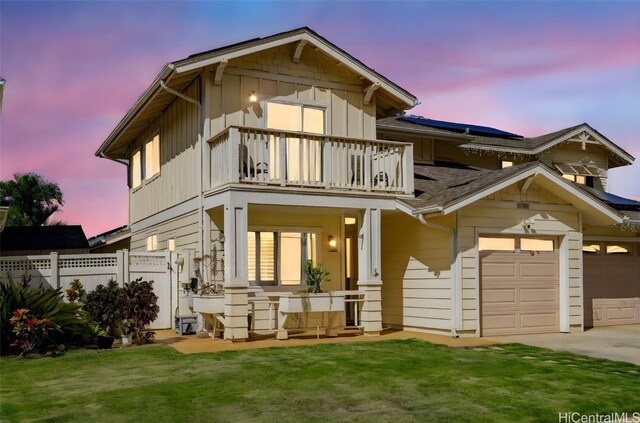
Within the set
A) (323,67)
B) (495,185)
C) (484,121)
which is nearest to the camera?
(495,185)

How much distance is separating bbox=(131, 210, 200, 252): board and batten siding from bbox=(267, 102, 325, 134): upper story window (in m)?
2.60

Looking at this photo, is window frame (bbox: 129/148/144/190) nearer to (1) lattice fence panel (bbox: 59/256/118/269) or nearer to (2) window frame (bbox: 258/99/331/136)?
(1) lattice fence panel (bbox: 59/256/118/269)

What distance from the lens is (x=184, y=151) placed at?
49.4 feet

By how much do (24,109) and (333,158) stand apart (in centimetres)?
772

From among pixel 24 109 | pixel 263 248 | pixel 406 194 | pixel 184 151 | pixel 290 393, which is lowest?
pixel 290 393

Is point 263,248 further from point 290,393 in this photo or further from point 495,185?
point 290,393

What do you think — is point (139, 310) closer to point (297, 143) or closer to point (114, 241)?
point (297, 143)

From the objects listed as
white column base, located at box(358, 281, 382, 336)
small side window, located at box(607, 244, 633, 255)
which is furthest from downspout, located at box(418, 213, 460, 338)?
small side window, located at box(607, 244, 633, 255)

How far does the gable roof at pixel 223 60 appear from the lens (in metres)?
13.1

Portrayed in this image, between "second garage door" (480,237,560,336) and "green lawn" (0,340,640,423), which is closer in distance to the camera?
"green lawn" (0,340,640,423)

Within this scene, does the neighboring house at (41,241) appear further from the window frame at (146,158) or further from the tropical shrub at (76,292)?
the tropical shrub at (76,292)

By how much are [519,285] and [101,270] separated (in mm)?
8690

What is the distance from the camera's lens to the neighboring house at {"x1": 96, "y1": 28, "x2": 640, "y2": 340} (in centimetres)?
1295

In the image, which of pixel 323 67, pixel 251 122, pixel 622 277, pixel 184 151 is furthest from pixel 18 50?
pixel 622 277
